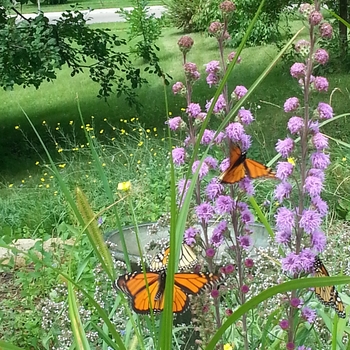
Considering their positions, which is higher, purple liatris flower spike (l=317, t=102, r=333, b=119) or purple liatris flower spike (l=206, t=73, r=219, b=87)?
purple liatris flower spike (l=206, t=73, r=219, b=87)

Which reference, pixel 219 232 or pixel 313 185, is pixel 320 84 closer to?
pixel 313 185

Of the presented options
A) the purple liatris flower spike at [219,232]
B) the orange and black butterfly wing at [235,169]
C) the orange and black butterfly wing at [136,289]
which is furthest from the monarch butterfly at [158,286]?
the orange and black butterfly wing at [235,169]

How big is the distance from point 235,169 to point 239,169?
0.03ft

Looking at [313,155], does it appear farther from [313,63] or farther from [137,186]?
[137,186]

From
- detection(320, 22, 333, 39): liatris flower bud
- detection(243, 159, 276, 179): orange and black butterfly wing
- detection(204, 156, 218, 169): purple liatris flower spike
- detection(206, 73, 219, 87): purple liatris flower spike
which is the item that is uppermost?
detection(320, 22, 333, 39): liatris flower bud

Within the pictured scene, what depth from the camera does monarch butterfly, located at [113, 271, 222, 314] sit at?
1.43 meters

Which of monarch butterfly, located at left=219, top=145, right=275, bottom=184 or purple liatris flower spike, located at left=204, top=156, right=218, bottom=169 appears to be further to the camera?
purple liatris flower spike, located at left=204, top=156, right=218, bottom=169

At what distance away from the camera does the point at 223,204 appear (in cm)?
154

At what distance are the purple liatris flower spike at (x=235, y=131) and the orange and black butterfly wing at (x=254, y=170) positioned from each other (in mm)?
63

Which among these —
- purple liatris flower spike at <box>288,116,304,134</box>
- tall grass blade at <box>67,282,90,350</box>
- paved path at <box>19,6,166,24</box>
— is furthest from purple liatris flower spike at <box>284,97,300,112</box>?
paved path at <box>19,6,166,24</box>

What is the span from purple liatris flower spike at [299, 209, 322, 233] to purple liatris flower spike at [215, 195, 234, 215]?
195 mm

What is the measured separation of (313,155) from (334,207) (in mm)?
3076

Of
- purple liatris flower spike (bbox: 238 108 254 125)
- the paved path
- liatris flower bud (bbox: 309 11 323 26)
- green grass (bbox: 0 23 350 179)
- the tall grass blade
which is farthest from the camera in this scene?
the paved path

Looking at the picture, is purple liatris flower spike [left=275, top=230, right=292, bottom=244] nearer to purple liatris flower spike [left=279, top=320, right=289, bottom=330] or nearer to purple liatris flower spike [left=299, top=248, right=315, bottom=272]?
purple liatris flower spike [left=299, top=248, right=315, bottom=272]
